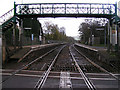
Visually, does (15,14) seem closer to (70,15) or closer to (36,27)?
(70,15)

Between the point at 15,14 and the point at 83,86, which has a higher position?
the point at 15,14

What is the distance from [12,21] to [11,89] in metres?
13.7

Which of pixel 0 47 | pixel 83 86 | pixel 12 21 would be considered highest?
pixel 12 21

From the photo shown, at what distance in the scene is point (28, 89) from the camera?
5828 mm

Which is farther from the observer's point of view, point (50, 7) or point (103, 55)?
point (50, 7)

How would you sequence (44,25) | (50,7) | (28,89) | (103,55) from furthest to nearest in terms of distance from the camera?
(44,25), (50,7), (103,55), (28,89)

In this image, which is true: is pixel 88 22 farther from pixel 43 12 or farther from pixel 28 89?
pixel 28 89

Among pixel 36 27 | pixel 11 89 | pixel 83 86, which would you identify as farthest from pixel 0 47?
pixel 36 27

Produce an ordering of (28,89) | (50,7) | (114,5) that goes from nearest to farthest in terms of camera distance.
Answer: (28,89)
(114,5)
(50,7)

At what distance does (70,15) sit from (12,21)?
6866 mm

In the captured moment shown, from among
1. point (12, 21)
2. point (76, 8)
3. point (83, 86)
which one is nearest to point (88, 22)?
point (76, 8)

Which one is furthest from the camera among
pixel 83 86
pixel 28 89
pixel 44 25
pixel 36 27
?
pixel 44 25

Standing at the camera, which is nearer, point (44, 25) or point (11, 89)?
point (11, 89)

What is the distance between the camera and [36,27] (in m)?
56.6
